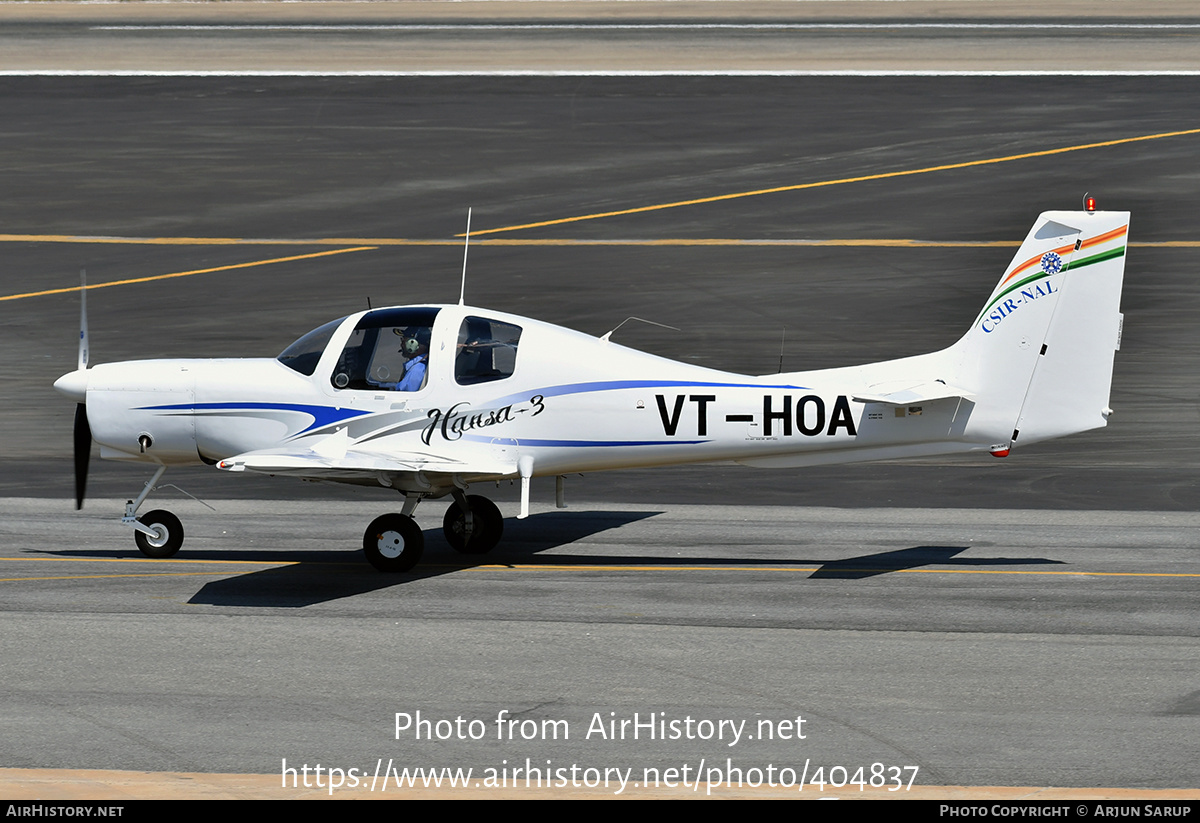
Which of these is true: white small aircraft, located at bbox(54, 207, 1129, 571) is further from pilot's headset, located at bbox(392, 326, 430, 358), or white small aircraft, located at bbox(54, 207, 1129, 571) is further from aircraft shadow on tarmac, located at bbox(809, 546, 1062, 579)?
aircraft shadow on tarmac, located at bbox(809, 546, 1062, 579)

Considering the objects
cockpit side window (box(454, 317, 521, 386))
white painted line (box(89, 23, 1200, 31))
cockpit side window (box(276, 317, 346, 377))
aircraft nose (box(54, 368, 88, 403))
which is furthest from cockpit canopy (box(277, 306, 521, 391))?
white painted line (box(89, 23, 1200, 31))

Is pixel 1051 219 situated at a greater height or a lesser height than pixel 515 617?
greater

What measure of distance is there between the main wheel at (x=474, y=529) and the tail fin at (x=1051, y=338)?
4715 millimetres

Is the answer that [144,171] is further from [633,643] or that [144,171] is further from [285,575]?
[633,643]

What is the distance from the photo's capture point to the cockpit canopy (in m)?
15.0

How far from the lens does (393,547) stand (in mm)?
14641

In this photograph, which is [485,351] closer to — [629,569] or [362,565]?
[362,565]

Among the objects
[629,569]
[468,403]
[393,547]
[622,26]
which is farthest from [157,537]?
[622,26]

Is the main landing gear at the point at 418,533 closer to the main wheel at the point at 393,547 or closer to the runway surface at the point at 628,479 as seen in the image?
the main wheel at the point at 393,547

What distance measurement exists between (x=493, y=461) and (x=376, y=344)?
1.57 m

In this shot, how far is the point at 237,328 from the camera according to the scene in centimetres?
2708

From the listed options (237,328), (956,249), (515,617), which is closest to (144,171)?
(237,328)

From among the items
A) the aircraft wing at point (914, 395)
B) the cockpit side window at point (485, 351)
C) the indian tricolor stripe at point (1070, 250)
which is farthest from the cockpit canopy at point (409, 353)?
→ the indian tricolor stripe at point (1070, 250)

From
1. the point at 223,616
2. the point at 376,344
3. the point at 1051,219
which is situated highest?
the point at 1051,219
